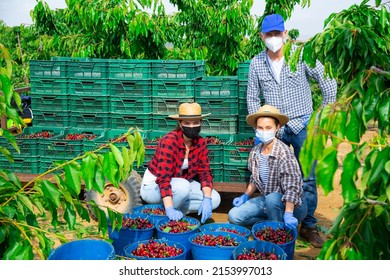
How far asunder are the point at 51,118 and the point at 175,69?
1791 mm

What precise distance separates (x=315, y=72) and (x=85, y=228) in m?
2.91

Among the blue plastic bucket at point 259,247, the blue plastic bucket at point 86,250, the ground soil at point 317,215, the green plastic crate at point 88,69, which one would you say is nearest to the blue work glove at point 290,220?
the ground soil at point 317,215

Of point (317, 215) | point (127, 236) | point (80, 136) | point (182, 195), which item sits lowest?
point (317, 215)

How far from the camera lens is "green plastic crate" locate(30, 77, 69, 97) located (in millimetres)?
6398

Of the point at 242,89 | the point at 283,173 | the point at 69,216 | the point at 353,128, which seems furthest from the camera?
the point at 242,89

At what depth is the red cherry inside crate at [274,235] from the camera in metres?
4.04

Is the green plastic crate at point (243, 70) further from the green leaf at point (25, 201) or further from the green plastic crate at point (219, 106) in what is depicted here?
the green leaf at point (25, 201)

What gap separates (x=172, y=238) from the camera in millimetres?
4184

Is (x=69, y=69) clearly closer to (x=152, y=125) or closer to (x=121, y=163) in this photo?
(x=152, y=125)

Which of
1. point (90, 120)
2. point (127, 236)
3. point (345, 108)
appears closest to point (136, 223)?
point (127, 236)

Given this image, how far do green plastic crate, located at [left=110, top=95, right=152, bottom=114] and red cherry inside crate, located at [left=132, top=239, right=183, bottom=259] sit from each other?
2.50 metres

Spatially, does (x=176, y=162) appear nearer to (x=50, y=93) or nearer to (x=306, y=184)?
(x=306, y=184)

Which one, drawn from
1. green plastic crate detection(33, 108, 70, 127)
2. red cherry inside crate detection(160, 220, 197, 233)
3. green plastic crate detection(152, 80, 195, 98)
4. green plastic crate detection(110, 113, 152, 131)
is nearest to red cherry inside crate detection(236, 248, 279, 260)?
red cherry inside crate detection(160, 220, 197, 233)

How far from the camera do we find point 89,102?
630 cm
